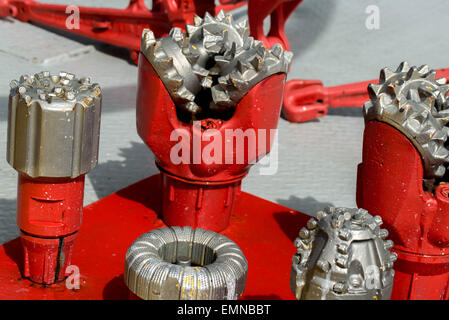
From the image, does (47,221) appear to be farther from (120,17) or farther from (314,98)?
(120,17)

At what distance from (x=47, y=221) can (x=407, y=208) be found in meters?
1.09

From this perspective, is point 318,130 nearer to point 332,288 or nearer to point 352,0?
point 352,0

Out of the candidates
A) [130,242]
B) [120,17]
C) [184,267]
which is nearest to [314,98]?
[120,17]

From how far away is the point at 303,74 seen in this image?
4617 mm

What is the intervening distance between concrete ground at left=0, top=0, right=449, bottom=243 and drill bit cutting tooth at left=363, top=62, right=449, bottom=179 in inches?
35.3

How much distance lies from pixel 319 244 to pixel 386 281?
0.65 ft

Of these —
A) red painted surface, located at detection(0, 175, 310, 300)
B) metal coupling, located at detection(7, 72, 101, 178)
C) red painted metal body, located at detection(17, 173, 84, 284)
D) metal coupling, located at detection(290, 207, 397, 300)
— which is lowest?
red painted surface, located at detection(0, 175, 310, 300)

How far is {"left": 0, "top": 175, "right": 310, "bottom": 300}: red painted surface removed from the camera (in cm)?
248

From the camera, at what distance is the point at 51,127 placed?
223cm

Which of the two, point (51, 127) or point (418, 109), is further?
point (418, 109)

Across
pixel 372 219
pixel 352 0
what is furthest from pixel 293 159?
pixel 352 0

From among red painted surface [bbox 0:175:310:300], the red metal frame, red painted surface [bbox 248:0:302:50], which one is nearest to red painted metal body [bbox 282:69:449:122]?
red painted surface [bbox 248:0:302:50]

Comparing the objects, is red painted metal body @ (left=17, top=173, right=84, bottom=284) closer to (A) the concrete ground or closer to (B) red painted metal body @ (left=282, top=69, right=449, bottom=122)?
(A) the concrete ground

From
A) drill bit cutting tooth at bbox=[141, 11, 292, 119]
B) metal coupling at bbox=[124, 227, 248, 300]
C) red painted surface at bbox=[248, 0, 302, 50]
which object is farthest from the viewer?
red painted surface at bbox=[248, 0, 302, 50]
